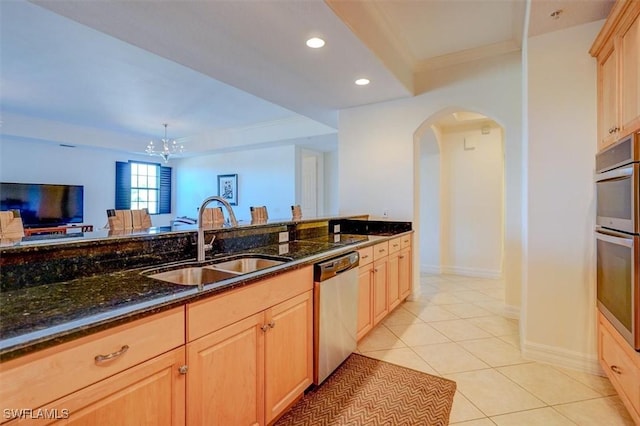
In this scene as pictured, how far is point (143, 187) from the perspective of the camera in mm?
8438

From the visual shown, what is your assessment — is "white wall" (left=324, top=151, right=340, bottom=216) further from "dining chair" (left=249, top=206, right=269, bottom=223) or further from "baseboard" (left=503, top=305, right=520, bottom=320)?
"baseboard" (left=503, top=305, right=520, bottom=320)

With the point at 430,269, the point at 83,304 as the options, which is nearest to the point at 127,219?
the point at 83,304

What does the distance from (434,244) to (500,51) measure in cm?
303

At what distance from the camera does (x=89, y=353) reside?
3.01 ft

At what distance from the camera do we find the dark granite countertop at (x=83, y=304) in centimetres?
84

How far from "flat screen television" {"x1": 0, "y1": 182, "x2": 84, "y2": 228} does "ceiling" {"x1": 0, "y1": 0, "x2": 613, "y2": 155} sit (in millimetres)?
1147

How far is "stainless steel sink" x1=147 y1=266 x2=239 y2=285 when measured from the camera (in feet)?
5.73

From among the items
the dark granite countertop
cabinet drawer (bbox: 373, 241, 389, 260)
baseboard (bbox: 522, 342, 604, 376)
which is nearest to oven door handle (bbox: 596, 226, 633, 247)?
baseboard (bbox: 522, 342, 604, 376)

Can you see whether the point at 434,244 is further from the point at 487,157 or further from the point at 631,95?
the point at 631,95

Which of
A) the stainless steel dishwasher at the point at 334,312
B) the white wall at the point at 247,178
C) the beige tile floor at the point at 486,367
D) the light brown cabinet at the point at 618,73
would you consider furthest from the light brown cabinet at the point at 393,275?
the white wall at the point at 247,178

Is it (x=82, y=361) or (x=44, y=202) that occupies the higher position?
(x=44, y=202)

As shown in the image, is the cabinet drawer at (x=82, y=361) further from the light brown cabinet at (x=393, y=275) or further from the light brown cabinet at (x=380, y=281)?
the light brown cabinet at (x=393, y=275)

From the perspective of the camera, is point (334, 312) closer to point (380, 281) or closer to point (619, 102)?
point (380, 281)

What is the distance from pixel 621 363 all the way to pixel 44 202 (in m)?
8.92
